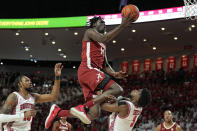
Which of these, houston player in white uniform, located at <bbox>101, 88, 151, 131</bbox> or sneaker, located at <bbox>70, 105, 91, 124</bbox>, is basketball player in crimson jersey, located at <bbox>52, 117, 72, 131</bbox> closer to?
houston player in white uniform, located at <bbox>101, 88, 151, 131</bbox>

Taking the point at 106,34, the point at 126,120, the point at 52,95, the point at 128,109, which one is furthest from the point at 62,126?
the point at 106,34

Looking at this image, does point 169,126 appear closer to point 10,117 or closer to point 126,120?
point 126,120

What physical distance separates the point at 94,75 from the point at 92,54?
0.36 meters

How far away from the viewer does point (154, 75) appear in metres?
21.8

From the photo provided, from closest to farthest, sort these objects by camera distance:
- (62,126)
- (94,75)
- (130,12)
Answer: (130,12)
(94,75)
(62,126)

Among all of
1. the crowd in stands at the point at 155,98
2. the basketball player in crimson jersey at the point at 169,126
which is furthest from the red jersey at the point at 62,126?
the crowd in stands at the point at 155,98

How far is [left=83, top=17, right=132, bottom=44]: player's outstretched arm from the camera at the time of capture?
4.70 meters

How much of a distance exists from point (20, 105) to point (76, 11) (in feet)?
51.0

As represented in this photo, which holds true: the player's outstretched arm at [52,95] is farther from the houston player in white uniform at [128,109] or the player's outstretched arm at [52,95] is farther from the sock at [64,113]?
the houston player in white uniform at [128,109]

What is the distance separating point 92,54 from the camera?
5.26 m

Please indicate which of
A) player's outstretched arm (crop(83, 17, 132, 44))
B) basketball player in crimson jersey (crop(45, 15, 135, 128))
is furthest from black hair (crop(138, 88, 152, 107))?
player's outstretched arm (crop(83, 17, 132, 44))

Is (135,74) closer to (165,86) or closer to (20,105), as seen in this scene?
(165,86)

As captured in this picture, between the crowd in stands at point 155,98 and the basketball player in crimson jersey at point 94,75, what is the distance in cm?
960

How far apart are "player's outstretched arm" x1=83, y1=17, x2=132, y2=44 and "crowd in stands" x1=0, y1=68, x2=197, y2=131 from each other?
388 inches
